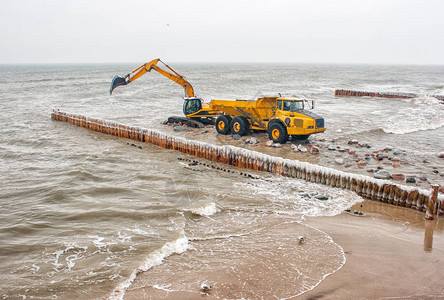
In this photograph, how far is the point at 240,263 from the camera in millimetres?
8477

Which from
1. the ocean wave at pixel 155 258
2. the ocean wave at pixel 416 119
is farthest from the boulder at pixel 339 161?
the ocean wave at pixel 416 119

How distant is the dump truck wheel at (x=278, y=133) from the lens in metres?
19.6

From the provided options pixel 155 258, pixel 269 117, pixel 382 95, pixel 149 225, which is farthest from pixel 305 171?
pixel 382 95

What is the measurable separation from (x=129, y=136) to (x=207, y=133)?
4832 mm

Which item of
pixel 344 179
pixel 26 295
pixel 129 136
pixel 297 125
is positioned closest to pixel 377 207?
pixel 344 179

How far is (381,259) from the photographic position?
27.9 feet

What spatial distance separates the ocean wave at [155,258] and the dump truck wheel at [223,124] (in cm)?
→ 1267

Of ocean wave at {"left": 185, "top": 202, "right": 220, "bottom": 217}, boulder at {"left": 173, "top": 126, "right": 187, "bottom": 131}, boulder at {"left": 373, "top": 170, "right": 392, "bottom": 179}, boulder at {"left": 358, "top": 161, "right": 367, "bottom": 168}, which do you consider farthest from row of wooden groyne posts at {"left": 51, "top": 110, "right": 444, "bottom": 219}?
ocean wave at {"left": 185, "top": 202, "right": 220, "bottom": 217}

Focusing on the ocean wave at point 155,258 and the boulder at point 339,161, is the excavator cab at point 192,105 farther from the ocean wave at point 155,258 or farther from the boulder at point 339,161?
the ocean wave at point 155,258

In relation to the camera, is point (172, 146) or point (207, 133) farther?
point (207, 133)

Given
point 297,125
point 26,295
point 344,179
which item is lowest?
point 26,295

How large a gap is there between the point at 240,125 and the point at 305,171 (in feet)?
25.6

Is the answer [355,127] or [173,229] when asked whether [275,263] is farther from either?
[355,127]

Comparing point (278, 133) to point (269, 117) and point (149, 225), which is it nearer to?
point (269, 117)
